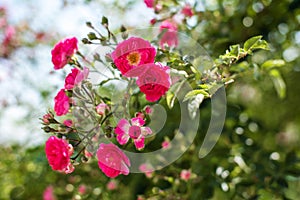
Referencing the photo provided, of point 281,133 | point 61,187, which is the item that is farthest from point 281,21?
point 61,187

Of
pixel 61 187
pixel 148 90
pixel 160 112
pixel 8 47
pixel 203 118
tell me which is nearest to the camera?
pixel 148 90

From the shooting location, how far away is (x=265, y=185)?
44.9 inches

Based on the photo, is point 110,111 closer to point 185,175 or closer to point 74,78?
point 74,78

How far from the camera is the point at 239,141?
1.26 m

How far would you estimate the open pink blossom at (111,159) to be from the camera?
74 centimetres

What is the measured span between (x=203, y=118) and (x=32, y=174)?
76 cm

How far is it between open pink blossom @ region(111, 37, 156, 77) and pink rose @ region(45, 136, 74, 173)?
151mm

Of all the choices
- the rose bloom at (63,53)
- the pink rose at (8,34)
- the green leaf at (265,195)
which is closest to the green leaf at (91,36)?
the rose bloom at (63,53)

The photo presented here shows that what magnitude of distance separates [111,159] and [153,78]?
15cm

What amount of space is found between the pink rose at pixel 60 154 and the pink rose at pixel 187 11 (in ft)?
1.75

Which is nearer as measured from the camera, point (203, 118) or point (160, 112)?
point (160, 112)

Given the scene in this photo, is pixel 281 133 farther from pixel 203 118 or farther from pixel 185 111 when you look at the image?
pixel 185 111

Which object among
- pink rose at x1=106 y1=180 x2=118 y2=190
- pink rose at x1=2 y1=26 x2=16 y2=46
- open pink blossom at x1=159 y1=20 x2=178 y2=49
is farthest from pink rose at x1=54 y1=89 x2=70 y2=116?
pink rose at x1=2 y1=26 x2=16 y2=46

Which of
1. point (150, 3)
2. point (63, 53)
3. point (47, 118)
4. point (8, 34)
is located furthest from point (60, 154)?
point (8, 34)
